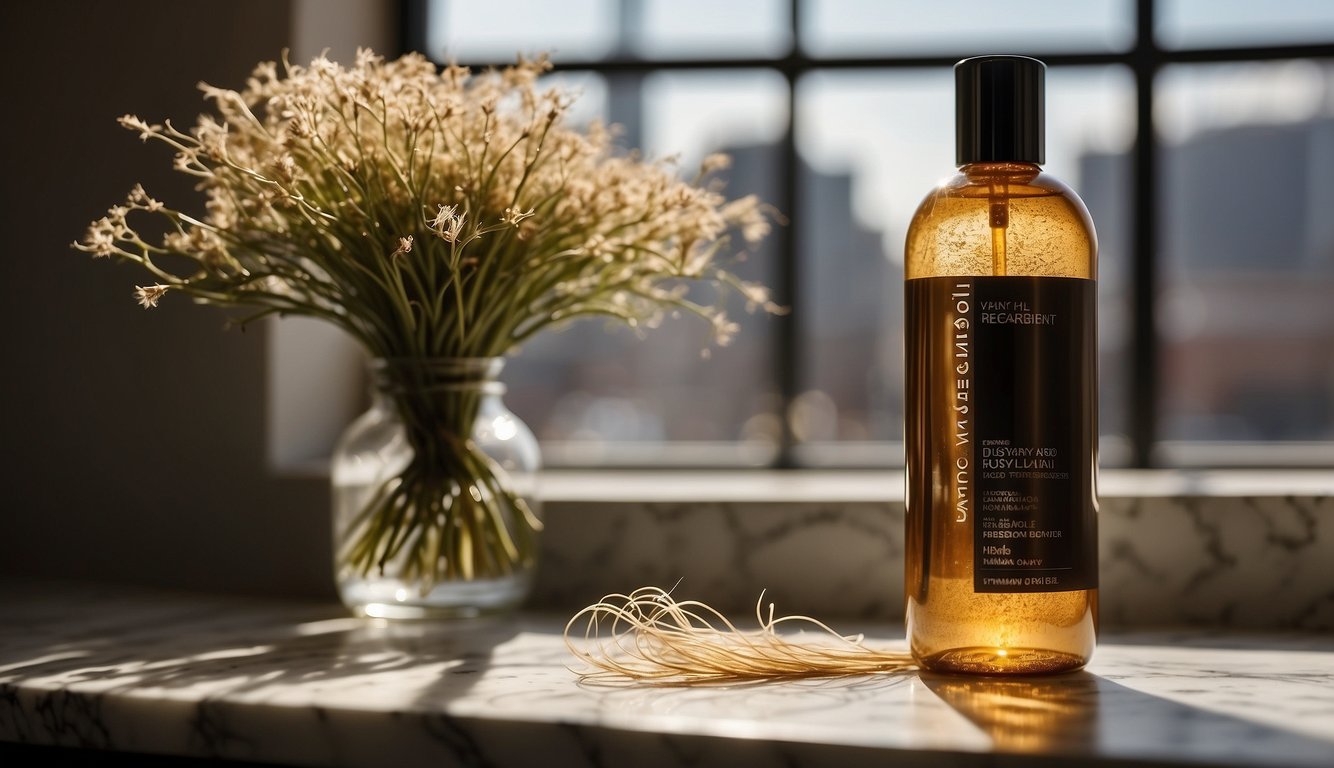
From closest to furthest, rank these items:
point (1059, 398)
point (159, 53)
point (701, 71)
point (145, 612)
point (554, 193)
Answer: point (1059, 398), point (554, 193), point (145, 612), point (159, 53), point (701, 71)

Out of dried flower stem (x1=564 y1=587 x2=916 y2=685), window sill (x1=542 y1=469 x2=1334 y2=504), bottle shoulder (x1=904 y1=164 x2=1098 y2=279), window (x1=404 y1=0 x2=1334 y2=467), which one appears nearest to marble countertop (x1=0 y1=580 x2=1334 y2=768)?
dried flower stem (x1=564 y1=587 x2=916 y2=685)

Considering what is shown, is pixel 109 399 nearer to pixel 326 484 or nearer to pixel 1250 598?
pixel 326 484

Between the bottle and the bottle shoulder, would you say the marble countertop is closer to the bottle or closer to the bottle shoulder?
the bottle

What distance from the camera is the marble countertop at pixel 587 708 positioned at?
57cm

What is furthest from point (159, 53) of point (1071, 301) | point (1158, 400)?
point (1158, 400)

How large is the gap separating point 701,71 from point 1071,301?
0.64 meters

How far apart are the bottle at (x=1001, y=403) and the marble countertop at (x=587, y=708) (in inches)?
1.7

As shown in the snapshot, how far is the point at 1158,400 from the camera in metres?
1.13

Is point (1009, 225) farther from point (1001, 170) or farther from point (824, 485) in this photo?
point (824, 485)

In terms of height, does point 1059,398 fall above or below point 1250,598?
above

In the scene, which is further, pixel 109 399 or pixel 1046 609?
pixel 109 399

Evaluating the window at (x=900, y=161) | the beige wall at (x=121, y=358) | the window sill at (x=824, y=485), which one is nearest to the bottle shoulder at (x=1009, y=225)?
the window sill at (x=824, y=485)

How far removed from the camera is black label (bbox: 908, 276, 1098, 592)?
0.70 meters

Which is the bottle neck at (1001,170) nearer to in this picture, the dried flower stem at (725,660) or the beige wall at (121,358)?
the dried flower stem at (725,660)
